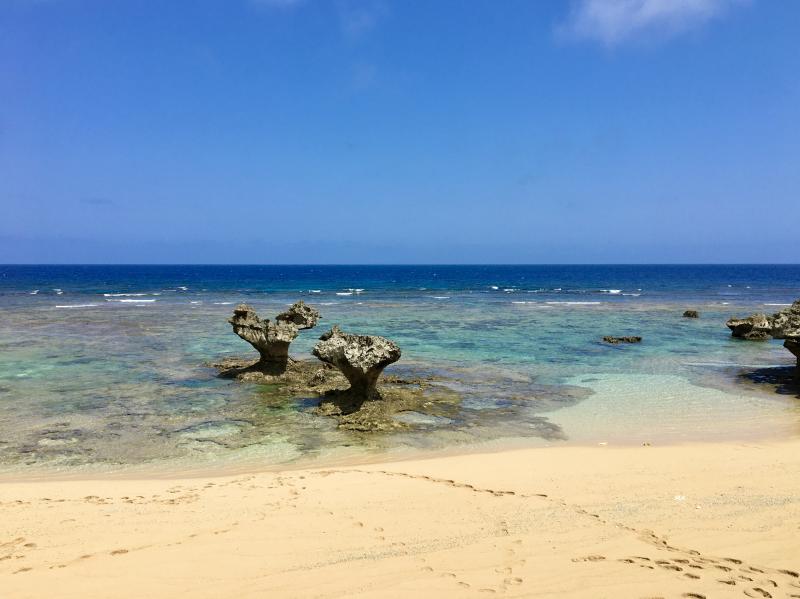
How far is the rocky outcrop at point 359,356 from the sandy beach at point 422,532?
3.56 m

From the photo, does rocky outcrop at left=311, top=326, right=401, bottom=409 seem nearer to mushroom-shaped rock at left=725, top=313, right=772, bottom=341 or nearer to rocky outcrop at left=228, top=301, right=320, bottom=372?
rocky outcrop at left=228, top=301, right=320, bottom=372

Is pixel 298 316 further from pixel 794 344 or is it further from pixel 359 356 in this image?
pixel 794 344

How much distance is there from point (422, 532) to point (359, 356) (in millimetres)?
6065

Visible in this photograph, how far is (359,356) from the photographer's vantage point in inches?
453

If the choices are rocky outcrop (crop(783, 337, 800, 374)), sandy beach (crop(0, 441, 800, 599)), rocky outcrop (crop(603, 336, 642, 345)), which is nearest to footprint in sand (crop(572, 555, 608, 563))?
sandy beach (crop(0, 441, 800, 599))

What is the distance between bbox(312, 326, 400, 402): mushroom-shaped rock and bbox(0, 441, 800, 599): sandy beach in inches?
140

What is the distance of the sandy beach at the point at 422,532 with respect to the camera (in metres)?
A: 4.62

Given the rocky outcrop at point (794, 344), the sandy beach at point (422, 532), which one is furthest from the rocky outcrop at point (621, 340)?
the sandy beach at point (422, 532)

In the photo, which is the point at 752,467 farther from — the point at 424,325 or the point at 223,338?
the point at 424,325

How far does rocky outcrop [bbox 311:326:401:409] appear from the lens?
1151 centimetres

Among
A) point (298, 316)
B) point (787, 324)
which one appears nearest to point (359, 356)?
point (298, 316)

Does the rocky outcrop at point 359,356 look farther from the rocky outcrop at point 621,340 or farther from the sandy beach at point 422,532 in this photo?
the rocky outcrop at point 621,340

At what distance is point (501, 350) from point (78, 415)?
45.6 feet

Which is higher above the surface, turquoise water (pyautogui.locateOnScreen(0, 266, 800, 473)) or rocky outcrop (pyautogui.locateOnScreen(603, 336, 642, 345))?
rocky outcrop (pyautogui.locateOnScreen(603, 336, 642, 345))
